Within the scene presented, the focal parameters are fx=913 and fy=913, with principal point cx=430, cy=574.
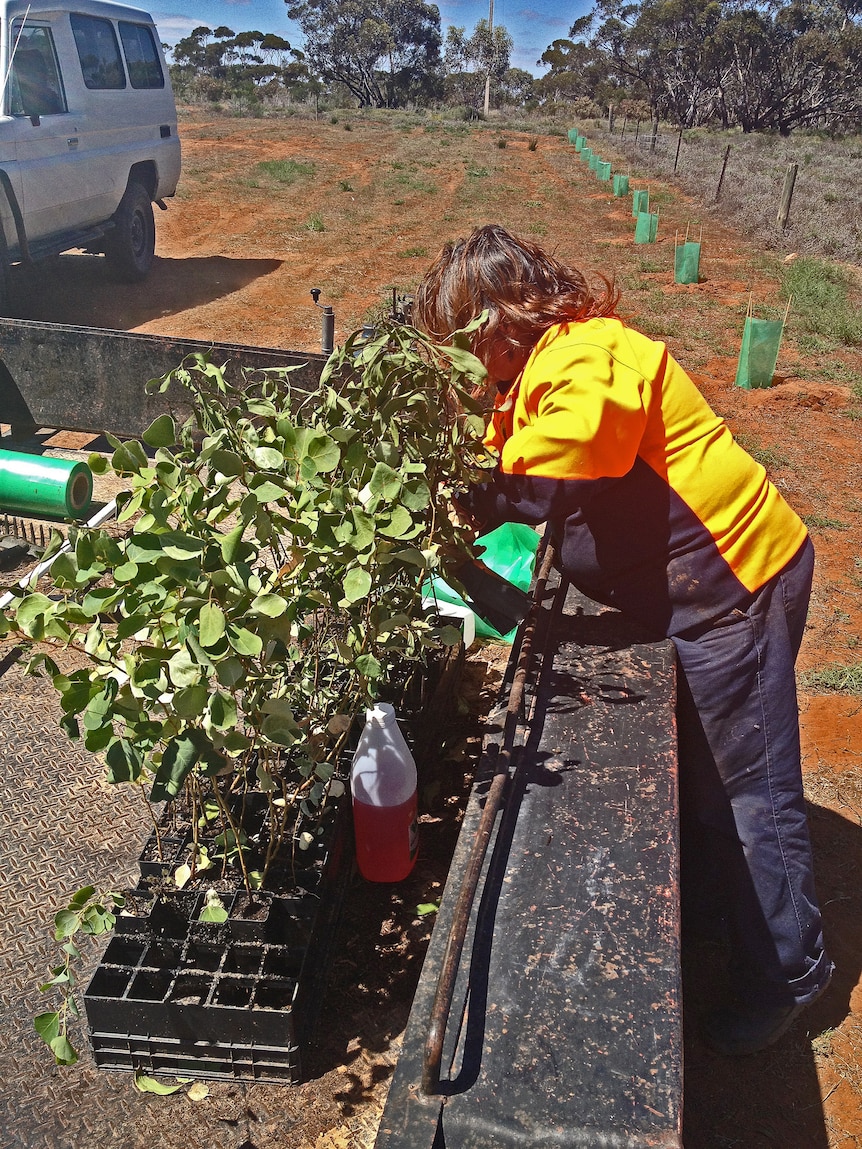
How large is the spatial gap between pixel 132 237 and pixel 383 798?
9319 mm

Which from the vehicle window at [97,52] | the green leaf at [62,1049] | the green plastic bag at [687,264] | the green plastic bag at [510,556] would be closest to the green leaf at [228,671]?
the green leaf at [62,1049]

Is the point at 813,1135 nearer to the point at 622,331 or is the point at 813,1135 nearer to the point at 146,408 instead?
the point at 622,331

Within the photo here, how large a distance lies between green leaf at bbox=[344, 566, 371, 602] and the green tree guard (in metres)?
7.32

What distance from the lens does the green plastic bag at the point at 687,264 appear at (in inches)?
477

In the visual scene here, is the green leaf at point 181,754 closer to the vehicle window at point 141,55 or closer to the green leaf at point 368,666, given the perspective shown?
the green leaf at point 368,666

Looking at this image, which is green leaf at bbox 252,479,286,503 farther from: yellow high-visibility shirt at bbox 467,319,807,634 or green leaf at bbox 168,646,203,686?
yellow high-visibility shirt at bbox 467,319,807,634

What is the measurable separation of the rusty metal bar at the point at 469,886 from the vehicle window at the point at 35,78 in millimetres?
7782

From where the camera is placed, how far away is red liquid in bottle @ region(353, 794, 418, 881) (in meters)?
2.29

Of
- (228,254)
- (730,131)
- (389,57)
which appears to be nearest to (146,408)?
(228,254)

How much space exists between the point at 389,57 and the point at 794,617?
3001 inches

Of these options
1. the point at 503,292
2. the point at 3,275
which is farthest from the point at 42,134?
the point at 503,292

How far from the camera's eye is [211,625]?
131 cm

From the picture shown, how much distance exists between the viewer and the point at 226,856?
2.04m

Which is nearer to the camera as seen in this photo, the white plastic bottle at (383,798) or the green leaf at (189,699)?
the green leaf at (189,699)
